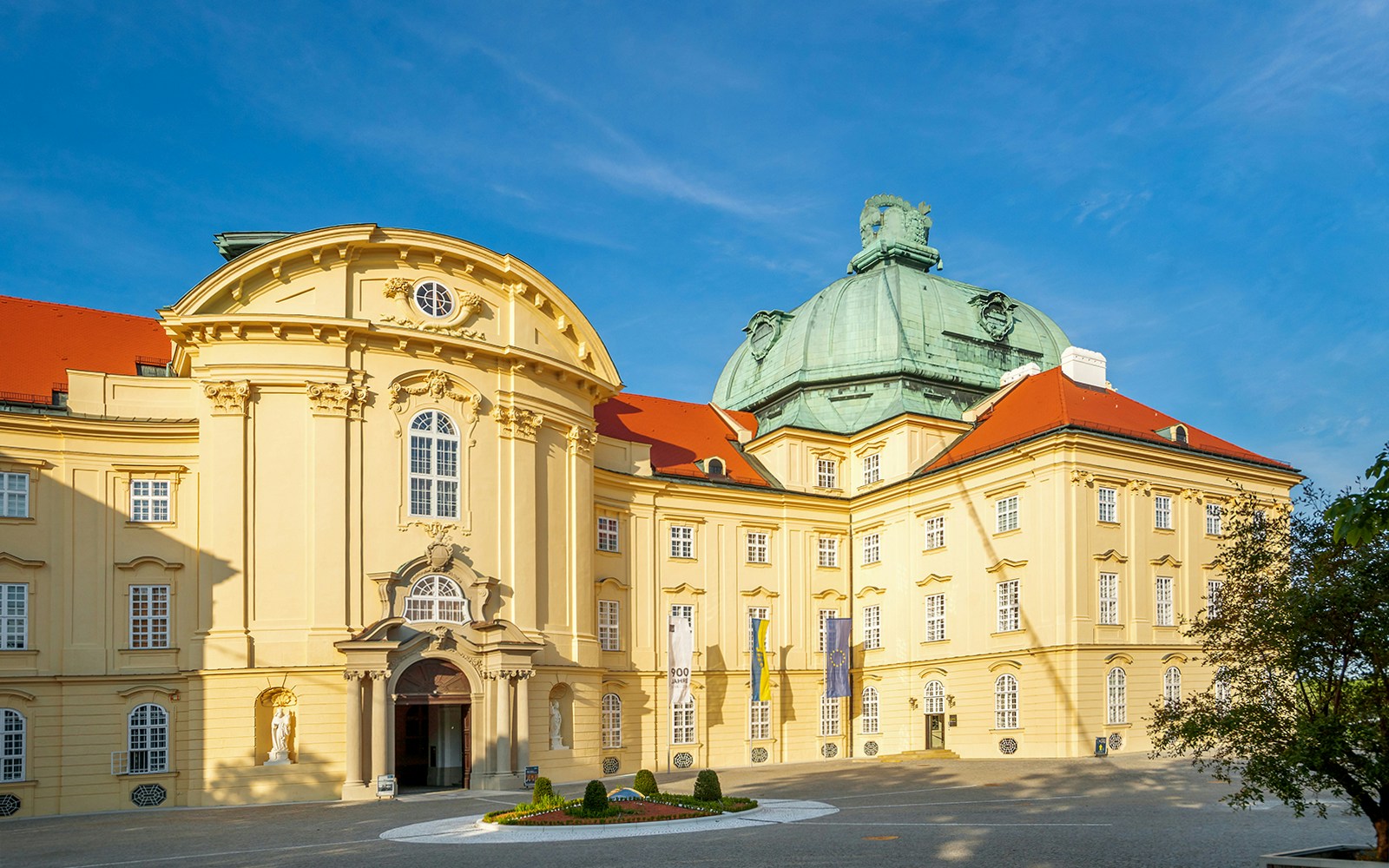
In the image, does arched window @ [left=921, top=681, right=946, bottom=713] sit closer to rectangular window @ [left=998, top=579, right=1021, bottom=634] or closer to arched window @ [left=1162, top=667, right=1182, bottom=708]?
rectangular window @ [left=998, top=579, right=1021, bottom=634]

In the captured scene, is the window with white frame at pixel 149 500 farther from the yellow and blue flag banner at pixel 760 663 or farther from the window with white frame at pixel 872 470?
the window with white frame at pixel 872 470

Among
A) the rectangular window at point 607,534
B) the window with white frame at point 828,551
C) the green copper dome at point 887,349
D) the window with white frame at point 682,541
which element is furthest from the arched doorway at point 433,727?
the green copper dome at point 887,349

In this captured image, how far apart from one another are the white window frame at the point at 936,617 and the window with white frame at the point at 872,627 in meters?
3.12

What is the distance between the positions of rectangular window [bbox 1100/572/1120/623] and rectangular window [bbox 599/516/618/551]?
17.4 meters

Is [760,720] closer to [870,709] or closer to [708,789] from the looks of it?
[870,709]

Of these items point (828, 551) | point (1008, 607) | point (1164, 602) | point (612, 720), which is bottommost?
point (612, 720)

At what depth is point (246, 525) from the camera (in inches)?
1414

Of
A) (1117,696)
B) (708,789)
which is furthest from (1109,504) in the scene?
(708,789)

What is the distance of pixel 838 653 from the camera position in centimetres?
4859

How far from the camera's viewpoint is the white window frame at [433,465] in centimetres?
3834

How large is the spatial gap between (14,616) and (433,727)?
41.3 feet

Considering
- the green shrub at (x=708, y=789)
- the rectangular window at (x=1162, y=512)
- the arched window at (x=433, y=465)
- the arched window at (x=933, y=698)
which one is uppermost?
the arched window at (x=433, y=465)

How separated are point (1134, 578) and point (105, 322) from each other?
36.4m

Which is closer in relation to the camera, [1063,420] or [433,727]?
[433,727]
